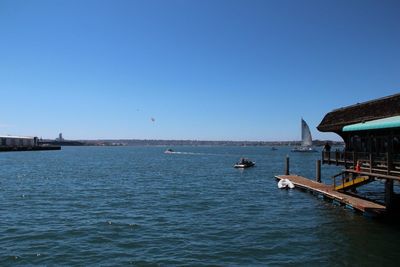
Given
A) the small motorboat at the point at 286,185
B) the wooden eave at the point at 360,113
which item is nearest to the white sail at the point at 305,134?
the small motorboat at the point at 286,185

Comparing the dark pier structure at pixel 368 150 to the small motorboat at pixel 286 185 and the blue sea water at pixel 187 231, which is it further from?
the small motorboat at pixel 286 185

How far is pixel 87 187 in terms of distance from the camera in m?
42.9

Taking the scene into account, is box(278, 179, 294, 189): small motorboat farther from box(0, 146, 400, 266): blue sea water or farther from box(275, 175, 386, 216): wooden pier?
box(0, 146, 400, 266): blue sea water

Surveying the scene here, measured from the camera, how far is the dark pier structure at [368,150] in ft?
80.9

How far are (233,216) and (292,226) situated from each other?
4104 mm

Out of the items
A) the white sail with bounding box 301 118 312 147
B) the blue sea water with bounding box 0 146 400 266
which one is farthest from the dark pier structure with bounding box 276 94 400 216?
the white sail with bounding box 301 118 312 147

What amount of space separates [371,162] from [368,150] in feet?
14.1

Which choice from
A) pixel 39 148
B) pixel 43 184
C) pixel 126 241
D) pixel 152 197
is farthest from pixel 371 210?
pixel 39 148

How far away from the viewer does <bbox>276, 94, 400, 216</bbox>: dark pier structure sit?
24.7 m

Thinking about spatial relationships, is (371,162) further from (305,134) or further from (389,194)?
(305,134)

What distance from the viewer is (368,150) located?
30.0 m

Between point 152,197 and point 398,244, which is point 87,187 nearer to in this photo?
point 152,197

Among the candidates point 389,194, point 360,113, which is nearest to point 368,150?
point 360,113

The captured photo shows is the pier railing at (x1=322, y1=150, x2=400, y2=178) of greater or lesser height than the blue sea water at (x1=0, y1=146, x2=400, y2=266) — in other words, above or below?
above
